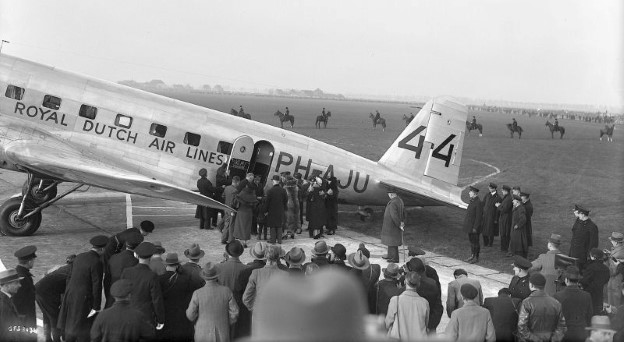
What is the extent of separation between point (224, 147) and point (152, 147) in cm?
184

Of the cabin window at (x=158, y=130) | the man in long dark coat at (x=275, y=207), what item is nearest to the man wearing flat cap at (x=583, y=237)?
the man in long dark coat at (x=275, y=207)

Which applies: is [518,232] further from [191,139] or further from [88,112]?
[88,112]

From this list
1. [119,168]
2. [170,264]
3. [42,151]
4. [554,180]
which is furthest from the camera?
[554,180]

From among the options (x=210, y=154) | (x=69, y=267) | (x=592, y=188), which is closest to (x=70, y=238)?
(x=210, y=154)

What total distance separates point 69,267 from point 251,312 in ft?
7.78

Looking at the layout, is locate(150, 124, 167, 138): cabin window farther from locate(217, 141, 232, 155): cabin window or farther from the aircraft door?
the aircraft door

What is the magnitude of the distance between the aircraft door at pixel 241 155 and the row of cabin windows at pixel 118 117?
19 centimetres

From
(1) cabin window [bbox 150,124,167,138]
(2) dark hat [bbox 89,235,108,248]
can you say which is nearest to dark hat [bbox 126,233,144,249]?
(2) dark hat [bbox 89,235,108,248]

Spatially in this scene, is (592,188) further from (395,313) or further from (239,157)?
(395,313)

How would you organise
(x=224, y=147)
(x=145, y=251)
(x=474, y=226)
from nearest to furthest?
(x=145, y=251) → (x=474, y=226) → (x=224, y=147)

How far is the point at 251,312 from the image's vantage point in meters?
7.18

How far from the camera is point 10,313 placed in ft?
18.9

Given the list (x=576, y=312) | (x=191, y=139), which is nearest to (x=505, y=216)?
(x=576, y=312)

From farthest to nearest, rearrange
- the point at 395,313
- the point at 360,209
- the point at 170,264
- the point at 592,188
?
the point at 592,188
the point at 360,209
the point at 170,264
the point at 395,313
